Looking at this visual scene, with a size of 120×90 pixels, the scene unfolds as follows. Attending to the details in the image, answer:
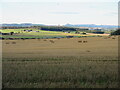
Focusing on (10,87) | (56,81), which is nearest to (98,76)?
(56,81)

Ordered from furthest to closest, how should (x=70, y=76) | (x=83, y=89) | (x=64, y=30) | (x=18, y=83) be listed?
(x=64, y=30) < (x=70, y=76) < (x=18, y=83) < (x=83, y=89)

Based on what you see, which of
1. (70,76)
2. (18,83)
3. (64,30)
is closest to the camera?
(18,83)

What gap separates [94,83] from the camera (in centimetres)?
949

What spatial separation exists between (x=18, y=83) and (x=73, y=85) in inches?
83.4

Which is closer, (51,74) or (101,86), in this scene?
(101,86)

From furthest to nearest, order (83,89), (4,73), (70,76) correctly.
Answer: (4,73)
(70,76)
(83,89)

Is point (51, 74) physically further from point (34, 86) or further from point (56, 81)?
point (34, 86)

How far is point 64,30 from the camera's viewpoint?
116m

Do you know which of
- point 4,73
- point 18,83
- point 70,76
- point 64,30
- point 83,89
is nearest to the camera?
point 83,89

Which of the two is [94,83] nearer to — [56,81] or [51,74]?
[56,81]

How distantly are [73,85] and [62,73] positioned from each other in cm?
236

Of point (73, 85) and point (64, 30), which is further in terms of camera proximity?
point (64, 30)

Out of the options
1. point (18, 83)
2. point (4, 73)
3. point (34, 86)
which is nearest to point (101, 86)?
point (34, 86)

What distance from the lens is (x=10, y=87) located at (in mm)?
8852
